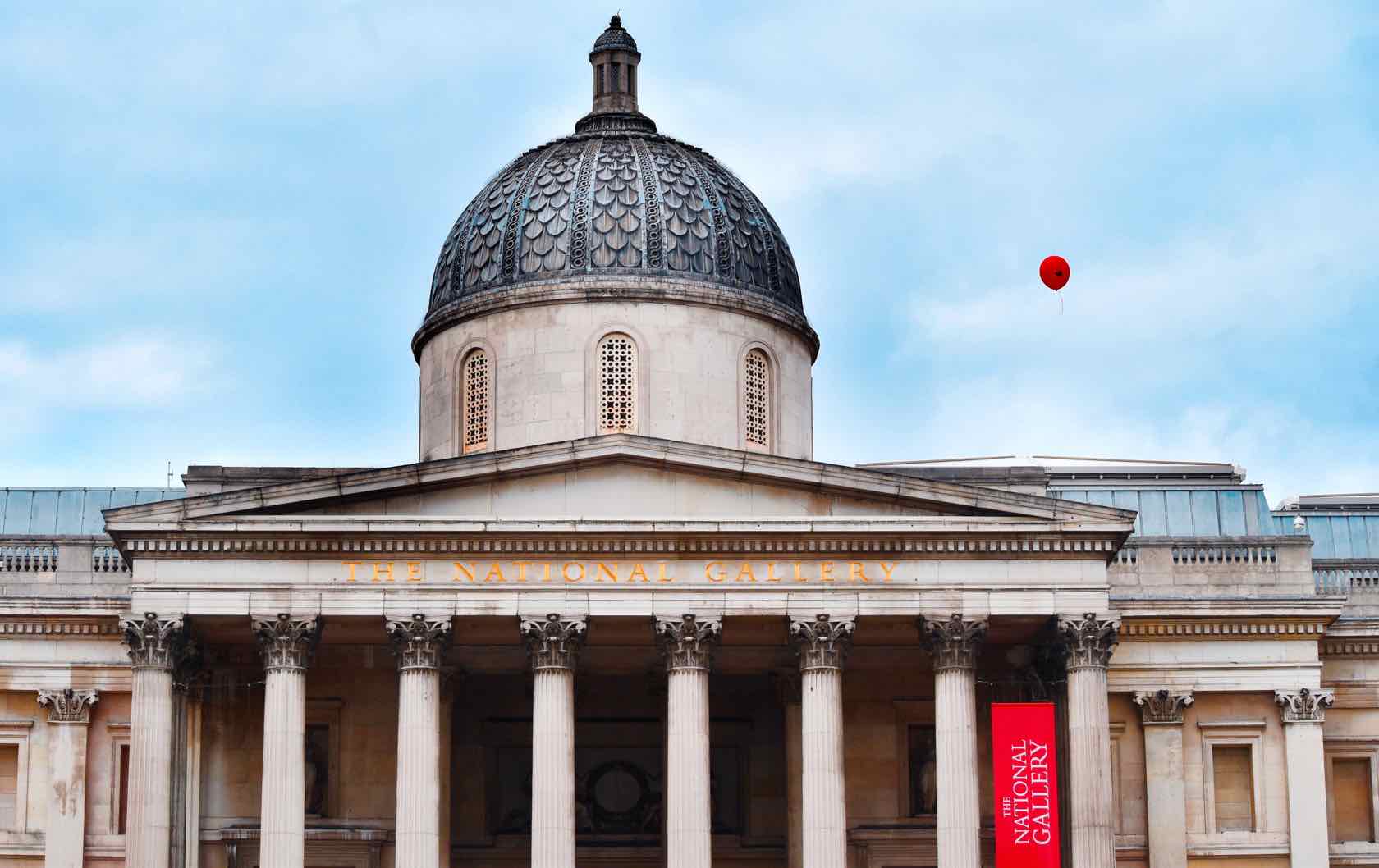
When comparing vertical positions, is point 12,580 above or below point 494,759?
above

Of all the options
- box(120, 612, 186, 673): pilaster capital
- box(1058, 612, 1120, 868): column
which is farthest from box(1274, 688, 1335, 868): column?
box(120, 612, 186, 673): pilaster capital

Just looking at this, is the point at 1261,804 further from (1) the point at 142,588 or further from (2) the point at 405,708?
(1) the point at 142,588

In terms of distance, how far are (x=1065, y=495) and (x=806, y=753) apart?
17578 millimetres

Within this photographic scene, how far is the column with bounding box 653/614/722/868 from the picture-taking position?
54312 mm

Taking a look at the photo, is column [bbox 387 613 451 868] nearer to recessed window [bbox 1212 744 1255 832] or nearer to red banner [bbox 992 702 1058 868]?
red banner [bbox 992 702 1058 868]

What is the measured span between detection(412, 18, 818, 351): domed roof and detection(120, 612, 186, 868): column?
43.4 ft

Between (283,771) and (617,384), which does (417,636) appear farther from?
(617,384)

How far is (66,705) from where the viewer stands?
199ft

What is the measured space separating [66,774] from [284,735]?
→ 8.60 metres

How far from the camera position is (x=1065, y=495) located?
69.9 meters

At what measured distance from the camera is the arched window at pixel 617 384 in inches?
2454

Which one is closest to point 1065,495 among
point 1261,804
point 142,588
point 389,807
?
point 1261,804

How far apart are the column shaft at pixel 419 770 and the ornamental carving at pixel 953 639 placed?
414 inches

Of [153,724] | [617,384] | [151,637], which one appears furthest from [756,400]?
[153,724]
